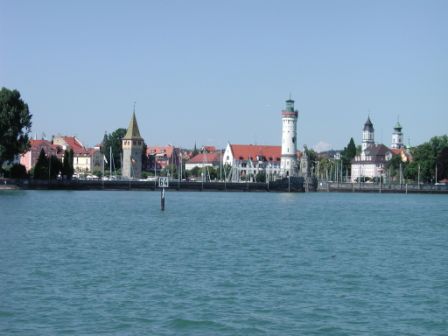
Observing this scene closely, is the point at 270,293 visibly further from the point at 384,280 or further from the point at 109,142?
the point at 109,142

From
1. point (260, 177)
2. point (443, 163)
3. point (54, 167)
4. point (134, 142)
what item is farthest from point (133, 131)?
point (443, 163)

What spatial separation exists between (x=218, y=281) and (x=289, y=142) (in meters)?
141

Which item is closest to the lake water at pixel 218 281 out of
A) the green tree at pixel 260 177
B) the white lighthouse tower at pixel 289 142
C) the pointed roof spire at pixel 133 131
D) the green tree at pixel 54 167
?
the green tree at pixel 54 167

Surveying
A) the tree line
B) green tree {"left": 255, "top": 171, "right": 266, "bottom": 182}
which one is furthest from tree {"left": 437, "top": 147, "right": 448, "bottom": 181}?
green tree {"left": 255, "top": 171, "right": 266, "bottom": 182}

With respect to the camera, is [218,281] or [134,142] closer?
[218,281]

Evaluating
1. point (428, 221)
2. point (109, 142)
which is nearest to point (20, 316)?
point (428, 221)

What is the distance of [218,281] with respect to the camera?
2975cm

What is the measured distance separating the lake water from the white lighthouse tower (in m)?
114

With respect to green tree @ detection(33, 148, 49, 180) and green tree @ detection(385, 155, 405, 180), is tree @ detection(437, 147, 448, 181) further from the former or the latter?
green tree @ detection(33, 148, 49, 180)

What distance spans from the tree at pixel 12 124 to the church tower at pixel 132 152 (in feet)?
207

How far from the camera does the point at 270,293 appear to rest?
90.6ft

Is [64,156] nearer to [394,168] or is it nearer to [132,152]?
[132,152]

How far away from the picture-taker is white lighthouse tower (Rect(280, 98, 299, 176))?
16762 cm

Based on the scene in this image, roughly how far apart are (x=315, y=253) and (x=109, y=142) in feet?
482
